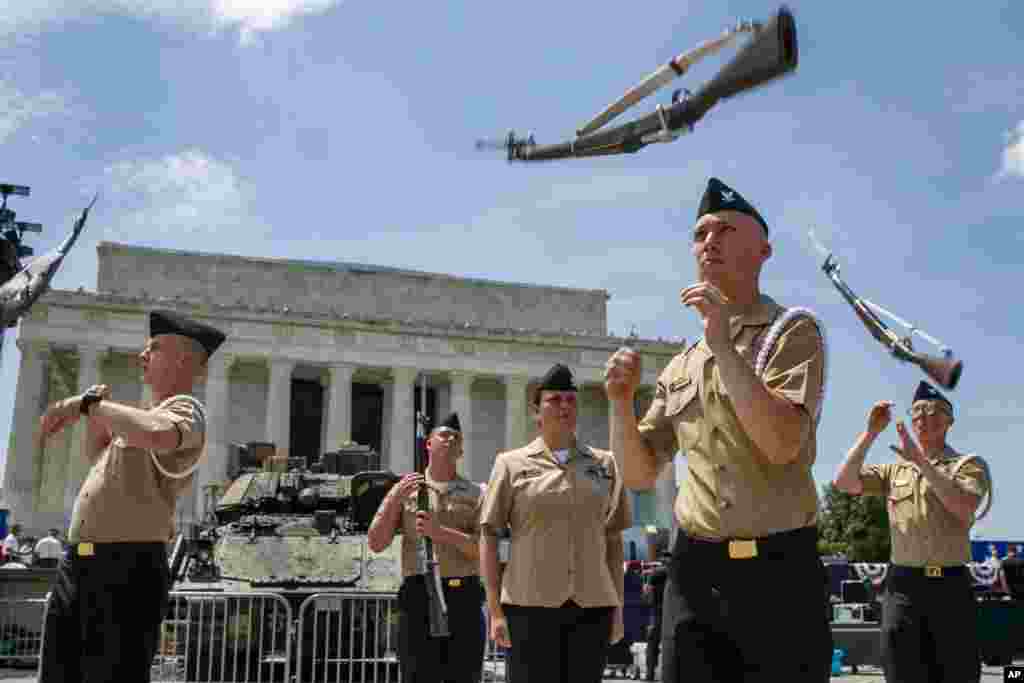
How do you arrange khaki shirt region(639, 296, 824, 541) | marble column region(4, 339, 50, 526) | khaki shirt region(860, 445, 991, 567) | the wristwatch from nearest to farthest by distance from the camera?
khaki shirt region(639, 296, 824, 541)
the wristwatch
khaki shirt region(860, 445, 991, 567)
marble column region(4, 339, 50, 526)

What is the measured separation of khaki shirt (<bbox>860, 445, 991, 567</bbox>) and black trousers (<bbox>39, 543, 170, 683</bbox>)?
4.19 metres

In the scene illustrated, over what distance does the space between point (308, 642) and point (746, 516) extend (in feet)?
28.0

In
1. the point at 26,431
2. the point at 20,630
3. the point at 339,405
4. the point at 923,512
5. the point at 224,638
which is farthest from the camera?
the point at 339,405

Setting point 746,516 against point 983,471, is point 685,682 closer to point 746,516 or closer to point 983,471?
point 746,516

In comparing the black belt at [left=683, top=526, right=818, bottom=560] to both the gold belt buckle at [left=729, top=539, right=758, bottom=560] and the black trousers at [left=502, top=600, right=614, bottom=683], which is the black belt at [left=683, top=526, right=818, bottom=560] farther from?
the black trousers at [left=502, top=600, right=614, bottom=683]

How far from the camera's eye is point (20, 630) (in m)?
15.5

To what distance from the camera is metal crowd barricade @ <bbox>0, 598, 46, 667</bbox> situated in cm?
1531

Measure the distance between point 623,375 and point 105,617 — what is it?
271 centimetres

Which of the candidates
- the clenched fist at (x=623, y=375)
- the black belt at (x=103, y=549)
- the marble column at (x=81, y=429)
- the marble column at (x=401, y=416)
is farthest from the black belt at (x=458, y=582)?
the marble column at (x=401, y=416)

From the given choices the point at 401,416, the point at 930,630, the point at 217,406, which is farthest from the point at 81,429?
the point at 930,630

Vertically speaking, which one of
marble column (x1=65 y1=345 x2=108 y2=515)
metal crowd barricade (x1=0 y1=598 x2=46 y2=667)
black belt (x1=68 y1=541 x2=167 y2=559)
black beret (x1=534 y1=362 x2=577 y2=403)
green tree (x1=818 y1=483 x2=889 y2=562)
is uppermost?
marble column (x1=65 y1=345 x2=108 y2=515)

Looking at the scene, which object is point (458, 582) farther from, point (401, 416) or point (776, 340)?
point (401, 416)

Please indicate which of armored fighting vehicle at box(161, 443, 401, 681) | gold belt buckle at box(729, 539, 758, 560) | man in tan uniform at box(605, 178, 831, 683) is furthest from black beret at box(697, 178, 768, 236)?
armored fighting vehicle at box(161, 443, 401, 681)

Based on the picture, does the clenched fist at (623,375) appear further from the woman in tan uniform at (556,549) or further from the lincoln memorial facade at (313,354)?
the lincoln memorial facade at (313,354)
